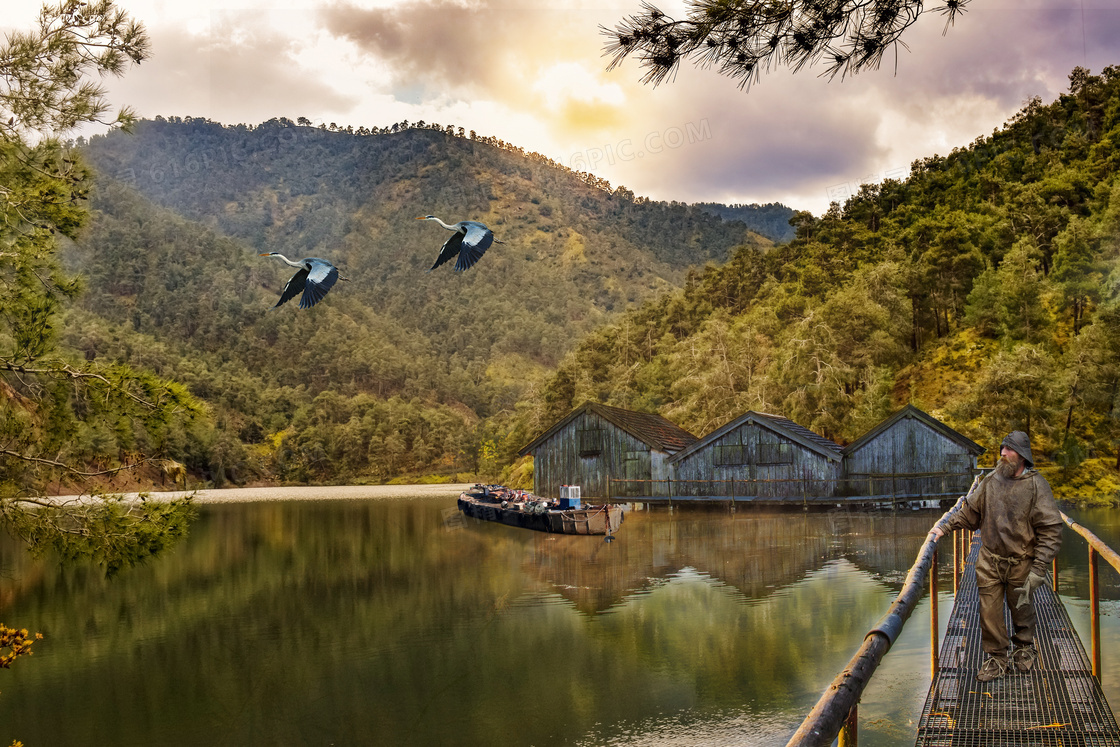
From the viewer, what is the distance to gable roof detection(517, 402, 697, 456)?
4556cm

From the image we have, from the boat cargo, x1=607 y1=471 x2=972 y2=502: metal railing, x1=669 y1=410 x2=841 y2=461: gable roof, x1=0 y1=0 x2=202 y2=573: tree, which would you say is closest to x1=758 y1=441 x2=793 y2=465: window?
x1=669 y1=410 x2=841 y2=461: gable roof

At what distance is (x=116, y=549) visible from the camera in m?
10.5

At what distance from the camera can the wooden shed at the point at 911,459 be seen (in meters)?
38.7

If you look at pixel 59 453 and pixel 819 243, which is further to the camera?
pixel 819 243

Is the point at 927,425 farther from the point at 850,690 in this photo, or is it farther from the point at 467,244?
the point at 850,690

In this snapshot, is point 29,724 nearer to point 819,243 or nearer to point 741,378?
point 741,378

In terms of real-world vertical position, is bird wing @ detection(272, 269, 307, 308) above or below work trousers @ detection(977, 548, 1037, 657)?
above

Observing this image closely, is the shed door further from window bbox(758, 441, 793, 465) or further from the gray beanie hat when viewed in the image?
the gray beanie hat

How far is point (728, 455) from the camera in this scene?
43406 mm

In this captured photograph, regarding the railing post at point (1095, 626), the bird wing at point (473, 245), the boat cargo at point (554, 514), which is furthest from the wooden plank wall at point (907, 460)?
the railing post at point (1095, 626)

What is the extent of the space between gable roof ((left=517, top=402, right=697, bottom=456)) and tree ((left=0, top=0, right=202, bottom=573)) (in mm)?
34684

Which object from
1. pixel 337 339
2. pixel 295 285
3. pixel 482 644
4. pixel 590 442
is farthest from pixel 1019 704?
pixel 337 339

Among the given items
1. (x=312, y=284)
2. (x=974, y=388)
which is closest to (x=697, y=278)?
(x=974, y=388)

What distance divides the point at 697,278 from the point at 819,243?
17.2 m
